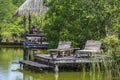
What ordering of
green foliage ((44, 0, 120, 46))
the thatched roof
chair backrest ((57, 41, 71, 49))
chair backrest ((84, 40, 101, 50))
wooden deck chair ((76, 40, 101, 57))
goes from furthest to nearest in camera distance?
the thatched roof → green foliage ((44, 0, 120, 46)) → chair backrest ((57, 41, 71, 49)) → chair backrest ((84, 40, 101, 50)) → wooden deck chair ((76, 40, 101, 57))

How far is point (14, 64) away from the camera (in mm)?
18891

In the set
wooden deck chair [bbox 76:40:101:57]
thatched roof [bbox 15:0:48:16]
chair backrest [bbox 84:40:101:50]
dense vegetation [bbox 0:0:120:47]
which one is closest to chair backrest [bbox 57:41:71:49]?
wooden deck chair [bbox 76:40:101:57]

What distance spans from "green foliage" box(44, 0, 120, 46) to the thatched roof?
3883mm

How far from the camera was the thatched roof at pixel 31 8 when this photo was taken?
2230 cm

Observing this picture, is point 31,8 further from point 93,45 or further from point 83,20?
point 93,45

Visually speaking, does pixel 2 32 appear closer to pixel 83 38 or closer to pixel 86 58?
pixel 83 38

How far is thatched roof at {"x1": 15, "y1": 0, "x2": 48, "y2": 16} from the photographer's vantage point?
22.3m

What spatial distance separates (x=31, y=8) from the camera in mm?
22391

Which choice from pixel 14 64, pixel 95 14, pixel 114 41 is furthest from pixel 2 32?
pixel 114 41

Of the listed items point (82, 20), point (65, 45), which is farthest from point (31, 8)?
point (65, 45)

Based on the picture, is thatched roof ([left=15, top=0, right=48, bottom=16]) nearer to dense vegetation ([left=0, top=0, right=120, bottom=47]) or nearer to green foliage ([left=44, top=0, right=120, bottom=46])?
dense vegetation ([left=0, top=0, right=120, bottom=47])

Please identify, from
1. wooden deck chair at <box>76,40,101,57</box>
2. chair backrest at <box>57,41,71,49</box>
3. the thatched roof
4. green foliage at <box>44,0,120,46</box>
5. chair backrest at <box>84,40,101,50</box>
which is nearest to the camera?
wooden deck chair at <box>76,40,101,57</box>

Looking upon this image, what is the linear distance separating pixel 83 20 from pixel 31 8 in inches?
203

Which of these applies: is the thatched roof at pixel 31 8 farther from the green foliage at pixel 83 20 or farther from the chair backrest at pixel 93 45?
the chair backrest at pixel 93 45
